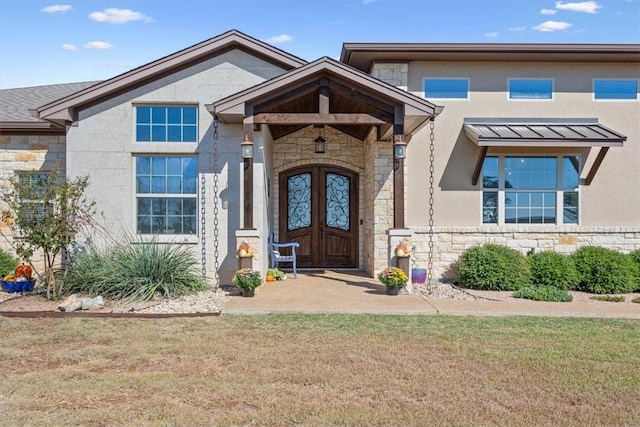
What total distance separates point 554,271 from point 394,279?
3649mm

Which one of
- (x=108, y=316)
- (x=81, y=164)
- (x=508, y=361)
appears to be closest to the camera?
(x=508, y=361)

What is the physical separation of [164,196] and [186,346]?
4991mm

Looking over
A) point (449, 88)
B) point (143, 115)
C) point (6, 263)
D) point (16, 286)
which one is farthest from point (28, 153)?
point (449, 88)

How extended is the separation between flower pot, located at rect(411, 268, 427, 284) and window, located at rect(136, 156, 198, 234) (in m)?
4.62

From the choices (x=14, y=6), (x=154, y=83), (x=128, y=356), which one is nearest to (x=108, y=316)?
(x=128, y=356)

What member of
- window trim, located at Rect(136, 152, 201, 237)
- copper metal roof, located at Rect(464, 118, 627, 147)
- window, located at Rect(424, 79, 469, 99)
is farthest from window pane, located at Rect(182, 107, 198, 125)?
copper metal roof, located at Rect(464, 118, 627, 147)

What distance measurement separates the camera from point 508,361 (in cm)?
491

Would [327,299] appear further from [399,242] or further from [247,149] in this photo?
[247,149]

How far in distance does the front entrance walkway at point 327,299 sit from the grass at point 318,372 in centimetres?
56

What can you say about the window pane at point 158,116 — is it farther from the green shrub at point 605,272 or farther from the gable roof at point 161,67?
the green shrub at point 605,272

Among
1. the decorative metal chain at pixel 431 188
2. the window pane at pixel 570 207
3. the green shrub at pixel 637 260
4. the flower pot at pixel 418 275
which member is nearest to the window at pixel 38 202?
the flower pot at pixel 418 275

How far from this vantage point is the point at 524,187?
10781mm

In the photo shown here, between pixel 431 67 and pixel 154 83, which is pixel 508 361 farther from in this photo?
pixel 154 83

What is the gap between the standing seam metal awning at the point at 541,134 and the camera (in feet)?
31.6
